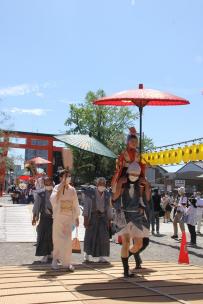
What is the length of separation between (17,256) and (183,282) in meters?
4.67

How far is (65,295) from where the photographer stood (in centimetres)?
498

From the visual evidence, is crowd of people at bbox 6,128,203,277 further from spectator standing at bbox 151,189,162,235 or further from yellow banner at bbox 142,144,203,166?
yellow banner at bbox 142,144,203,166

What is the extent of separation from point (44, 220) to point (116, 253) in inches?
85.7

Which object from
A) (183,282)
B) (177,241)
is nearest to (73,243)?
(183,282)

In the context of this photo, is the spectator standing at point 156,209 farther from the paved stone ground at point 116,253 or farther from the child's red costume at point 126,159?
the child's red costume at point 126,159

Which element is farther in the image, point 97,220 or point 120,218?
point 97,220

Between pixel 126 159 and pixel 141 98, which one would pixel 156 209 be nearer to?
pixel 141 98

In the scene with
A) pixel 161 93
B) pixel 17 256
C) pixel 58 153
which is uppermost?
pixel 58 153

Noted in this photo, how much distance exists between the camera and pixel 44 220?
Result: 9172mm

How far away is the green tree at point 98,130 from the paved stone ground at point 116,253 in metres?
36.3

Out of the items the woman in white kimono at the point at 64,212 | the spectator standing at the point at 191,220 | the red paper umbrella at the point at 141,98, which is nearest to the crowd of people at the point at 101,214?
the woman in white kimono at the point at 64,212

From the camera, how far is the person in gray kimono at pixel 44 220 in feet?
29.4

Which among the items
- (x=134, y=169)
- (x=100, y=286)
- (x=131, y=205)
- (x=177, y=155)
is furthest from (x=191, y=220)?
(x=177, y=155)

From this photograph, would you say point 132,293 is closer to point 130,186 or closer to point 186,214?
point 130,186
